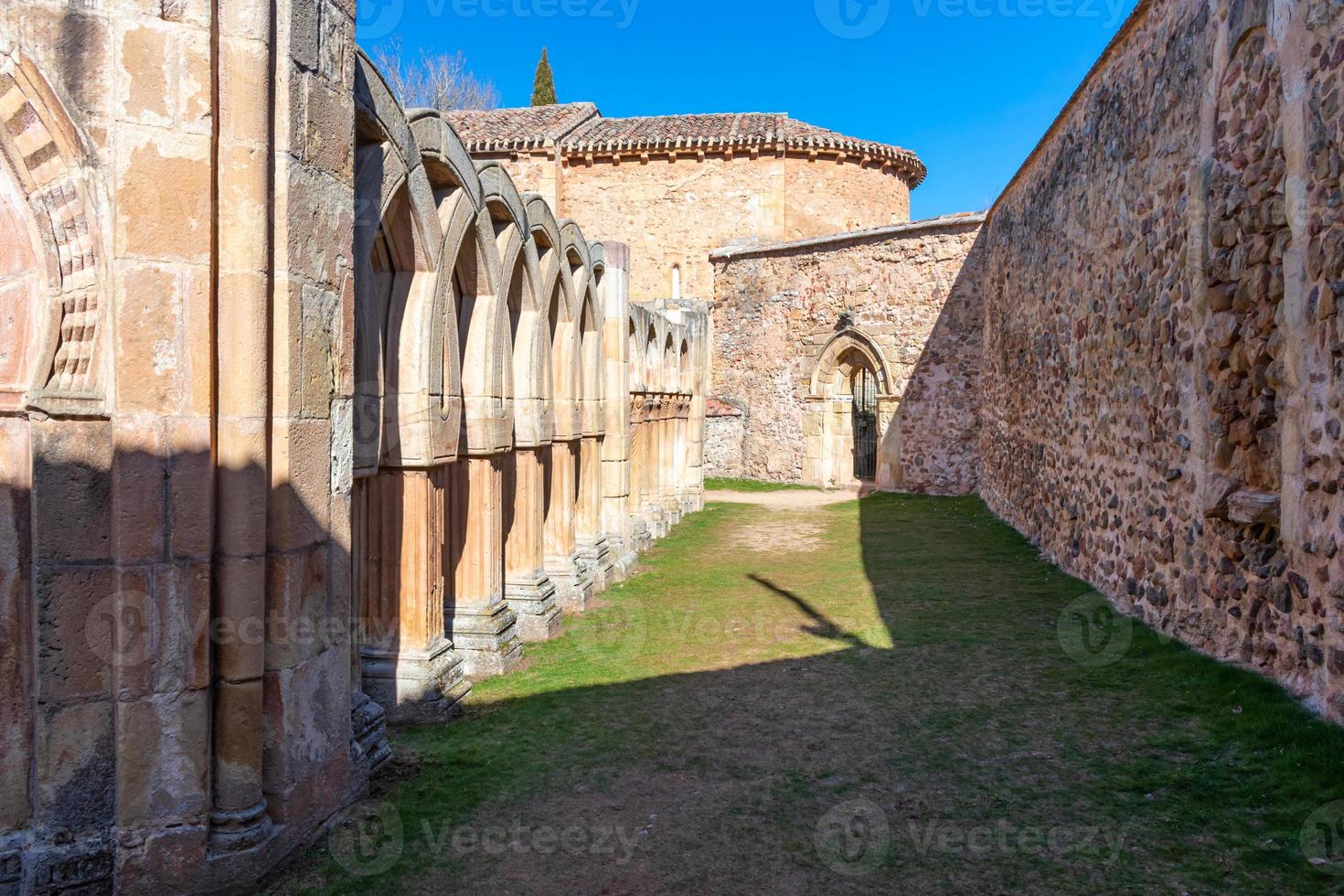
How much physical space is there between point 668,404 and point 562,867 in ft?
38.0

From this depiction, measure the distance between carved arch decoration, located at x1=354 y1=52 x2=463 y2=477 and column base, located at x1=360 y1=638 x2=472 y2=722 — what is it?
3.74 ft

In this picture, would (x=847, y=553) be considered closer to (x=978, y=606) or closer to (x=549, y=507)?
(x=978, y=606)

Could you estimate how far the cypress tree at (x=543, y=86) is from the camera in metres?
31.6

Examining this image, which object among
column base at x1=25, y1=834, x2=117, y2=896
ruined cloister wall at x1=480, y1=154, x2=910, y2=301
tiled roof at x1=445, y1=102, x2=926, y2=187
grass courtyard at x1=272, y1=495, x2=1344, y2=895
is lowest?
grass courtyard at x1=272, y1=495, x2=1344, y2=895

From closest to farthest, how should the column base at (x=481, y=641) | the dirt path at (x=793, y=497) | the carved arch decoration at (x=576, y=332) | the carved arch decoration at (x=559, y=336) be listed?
the column base at (x=481, y=641) < the carved arch decoration at (x=559, y=336) < the carved arch decoration at (x=576, y=332) < the dirt path at (x=793, y=497)

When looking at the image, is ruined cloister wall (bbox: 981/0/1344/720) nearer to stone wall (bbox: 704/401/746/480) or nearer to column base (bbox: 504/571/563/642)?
column base (bbox: 504/571/563/642)

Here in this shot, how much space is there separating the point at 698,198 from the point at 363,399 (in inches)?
797

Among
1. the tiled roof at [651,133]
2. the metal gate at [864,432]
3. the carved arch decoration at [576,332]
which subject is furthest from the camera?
the tiled roof at [651,133]

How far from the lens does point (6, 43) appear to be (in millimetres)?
2959

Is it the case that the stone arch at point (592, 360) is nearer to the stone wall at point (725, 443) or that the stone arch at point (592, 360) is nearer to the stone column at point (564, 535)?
the stone column at point (564, 535)

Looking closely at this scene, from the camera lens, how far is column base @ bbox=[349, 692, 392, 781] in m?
4.23

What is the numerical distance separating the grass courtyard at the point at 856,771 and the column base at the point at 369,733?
0.11 meters

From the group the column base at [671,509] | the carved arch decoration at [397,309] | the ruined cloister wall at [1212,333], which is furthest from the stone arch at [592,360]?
the ruined cloister wall at [1212,333]

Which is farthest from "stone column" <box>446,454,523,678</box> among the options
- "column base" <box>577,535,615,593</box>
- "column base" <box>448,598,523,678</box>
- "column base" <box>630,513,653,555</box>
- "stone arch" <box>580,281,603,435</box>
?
"column base" <box>630,513,653,555</box>
